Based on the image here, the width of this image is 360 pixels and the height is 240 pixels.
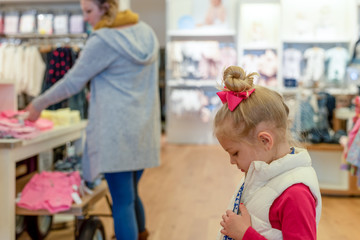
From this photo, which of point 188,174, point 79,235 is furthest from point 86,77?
point 188,174

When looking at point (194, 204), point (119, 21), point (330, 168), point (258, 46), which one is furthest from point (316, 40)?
point (119, 21)

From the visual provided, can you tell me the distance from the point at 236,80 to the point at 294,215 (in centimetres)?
35

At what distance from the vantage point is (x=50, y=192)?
232 cm

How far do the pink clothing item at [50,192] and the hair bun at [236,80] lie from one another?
141cm

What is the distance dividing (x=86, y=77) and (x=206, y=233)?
146 centimetres

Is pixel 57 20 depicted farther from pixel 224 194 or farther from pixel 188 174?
pixel 224 194

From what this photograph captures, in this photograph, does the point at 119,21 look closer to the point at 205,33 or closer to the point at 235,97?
the point at 235,97

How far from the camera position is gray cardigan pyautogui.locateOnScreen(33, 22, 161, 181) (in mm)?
2086

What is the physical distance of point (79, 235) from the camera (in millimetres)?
2217

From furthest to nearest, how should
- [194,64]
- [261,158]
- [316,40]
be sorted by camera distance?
1. [194,64]
2. [316,40]
3. [261,158]

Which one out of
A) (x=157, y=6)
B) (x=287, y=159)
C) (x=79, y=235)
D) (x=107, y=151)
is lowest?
(x=79, y=235)

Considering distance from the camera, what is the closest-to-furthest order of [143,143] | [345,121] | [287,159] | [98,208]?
[287,159] → [143,143] → [98,208] → [345,121]

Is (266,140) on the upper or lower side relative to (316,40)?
lower

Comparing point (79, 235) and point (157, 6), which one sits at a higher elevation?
point (157, 6)
